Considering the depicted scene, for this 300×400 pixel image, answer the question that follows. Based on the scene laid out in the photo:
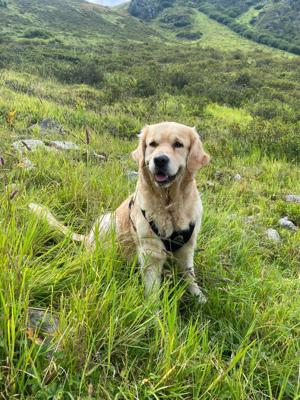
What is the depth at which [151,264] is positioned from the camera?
2439 millimetres

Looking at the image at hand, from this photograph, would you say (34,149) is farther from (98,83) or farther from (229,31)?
(229,31)

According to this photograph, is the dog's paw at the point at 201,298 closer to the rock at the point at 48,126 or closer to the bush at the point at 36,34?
the rock at the point at 48,126

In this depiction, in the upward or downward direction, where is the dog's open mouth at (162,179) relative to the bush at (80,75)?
upward

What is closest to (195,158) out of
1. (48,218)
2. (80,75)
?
(48,218)

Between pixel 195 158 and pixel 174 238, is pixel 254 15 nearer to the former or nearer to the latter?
pixel 195 158

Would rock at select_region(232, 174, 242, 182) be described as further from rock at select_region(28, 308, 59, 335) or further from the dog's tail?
rock at select_region(28, 308, 59, 335)

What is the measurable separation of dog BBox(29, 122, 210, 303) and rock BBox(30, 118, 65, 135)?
432cm

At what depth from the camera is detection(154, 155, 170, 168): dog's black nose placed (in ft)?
8.49

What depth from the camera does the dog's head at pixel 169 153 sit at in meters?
2.62

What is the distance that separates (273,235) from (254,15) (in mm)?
65114

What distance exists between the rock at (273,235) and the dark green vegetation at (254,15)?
42.1m

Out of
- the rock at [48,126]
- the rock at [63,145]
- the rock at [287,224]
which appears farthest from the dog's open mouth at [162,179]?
the rock at [48,126]

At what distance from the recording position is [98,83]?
15.8 meters

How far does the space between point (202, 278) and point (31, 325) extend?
138cm
